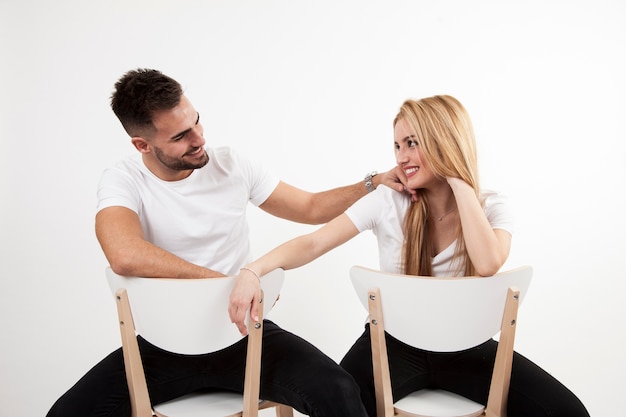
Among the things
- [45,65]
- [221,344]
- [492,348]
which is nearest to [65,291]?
[45,65]

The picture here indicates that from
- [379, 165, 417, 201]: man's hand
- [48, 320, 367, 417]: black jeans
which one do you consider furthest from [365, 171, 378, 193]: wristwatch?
[48, 320, 367, 417]: black jeans

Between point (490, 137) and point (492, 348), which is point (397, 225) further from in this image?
point (490, 137)

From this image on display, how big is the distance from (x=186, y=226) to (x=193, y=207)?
0.25ft

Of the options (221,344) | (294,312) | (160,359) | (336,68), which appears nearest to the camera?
(221,344)

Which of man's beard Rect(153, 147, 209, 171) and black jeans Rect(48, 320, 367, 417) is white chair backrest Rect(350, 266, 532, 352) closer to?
black jeans Rect(48, 320, 367, 417)

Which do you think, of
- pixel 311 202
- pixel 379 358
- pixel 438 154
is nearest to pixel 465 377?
pixel 379 358

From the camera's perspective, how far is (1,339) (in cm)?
373

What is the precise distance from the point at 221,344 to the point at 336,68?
8.21 feet

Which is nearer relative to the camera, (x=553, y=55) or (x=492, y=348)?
(x=492, y=348)

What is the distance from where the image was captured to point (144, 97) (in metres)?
2.28

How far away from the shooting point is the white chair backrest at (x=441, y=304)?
67.4 inches

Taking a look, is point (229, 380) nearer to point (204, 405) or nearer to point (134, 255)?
point (204, 405)

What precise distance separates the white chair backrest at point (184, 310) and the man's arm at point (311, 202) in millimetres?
861

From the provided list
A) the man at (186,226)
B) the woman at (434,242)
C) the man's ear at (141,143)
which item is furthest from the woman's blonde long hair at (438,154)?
the man's ear at (141,143)
